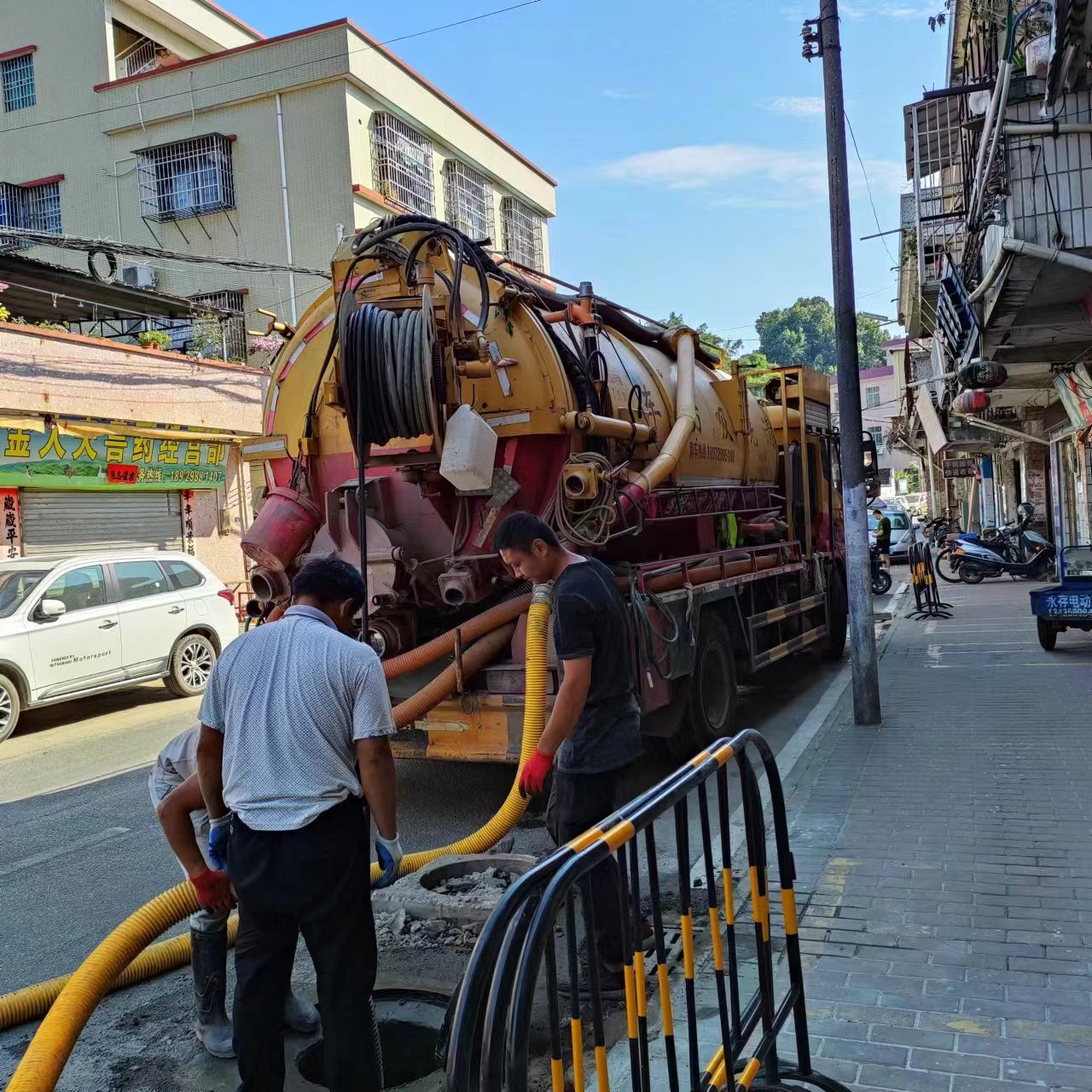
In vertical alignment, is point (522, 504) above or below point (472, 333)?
below

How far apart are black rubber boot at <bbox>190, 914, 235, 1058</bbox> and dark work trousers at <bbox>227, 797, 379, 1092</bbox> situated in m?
0.66

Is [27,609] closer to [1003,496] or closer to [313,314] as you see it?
[313,314]

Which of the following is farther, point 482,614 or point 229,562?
point 229,562

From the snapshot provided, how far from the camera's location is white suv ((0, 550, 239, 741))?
30.6 ft

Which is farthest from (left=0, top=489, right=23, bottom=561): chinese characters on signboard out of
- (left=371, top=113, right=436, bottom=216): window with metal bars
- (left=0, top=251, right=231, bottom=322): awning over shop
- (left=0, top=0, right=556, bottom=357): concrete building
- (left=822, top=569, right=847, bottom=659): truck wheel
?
(left=822, top=569, right=847, bottom=659): truck wheel

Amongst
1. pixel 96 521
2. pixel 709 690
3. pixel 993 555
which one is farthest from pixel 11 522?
pixel 993 555

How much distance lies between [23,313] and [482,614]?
14475mm

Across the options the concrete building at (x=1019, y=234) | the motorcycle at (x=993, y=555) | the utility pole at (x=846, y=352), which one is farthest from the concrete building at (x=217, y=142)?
the motorcycle at (x=993, y=555)

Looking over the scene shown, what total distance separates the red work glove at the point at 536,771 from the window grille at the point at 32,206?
23626 millimetres

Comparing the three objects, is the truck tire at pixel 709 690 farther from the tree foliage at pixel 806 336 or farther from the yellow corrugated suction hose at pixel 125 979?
the tree foliage at pixel 806 336

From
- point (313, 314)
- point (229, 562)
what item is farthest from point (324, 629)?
point (229, 562)

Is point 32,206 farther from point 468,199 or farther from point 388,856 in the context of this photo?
point 388,856

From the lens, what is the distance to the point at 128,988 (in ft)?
13.8

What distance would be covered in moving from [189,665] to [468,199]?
54.1 feet
